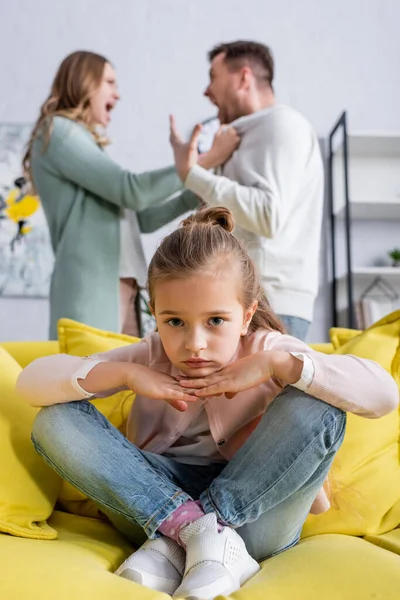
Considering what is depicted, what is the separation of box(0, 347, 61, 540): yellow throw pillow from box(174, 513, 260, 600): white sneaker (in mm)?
274

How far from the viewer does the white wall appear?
3.96 meters

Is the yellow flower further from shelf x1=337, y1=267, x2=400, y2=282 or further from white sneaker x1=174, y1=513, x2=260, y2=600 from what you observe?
white sneaker x1=174, y1=513, x2=260, y2=600

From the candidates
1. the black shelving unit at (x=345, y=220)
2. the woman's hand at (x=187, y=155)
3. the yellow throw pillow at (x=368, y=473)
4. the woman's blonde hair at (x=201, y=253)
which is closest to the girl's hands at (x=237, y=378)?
the woman's blonde hair at (x=201, y=253)

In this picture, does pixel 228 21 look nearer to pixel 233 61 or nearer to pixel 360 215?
pixel 360 215

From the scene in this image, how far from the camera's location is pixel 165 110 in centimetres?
398

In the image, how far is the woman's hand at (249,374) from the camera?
112 cm

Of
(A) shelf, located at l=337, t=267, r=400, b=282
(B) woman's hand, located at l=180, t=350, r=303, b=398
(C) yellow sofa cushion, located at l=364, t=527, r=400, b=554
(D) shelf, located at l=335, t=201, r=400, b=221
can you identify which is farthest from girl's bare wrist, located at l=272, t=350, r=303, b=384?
(D) shelf, located at l=335, t=201, r=400, b=221

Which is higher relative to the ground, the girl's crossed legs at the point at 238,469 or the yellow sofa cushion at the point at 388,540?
the girl's crossed legs at the point at 238,469

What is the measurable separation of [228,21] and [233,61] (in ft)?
6.93

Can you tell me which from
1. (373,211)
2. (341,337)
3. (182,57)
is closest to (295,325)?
(341,337)

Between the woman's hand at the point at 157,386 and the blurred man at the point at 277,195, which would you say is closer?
the woman's hand at the point at 157,386

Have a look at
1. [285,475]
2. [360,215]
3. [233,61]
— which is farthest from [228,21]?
[285,475]

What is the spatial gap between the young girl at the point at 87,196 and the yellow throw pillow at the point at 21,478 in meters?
0.80

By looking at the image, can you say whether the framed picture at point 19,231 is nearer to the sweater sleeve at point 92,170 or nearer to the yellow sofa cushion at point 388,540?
the sweater sleeve at point 92,170
